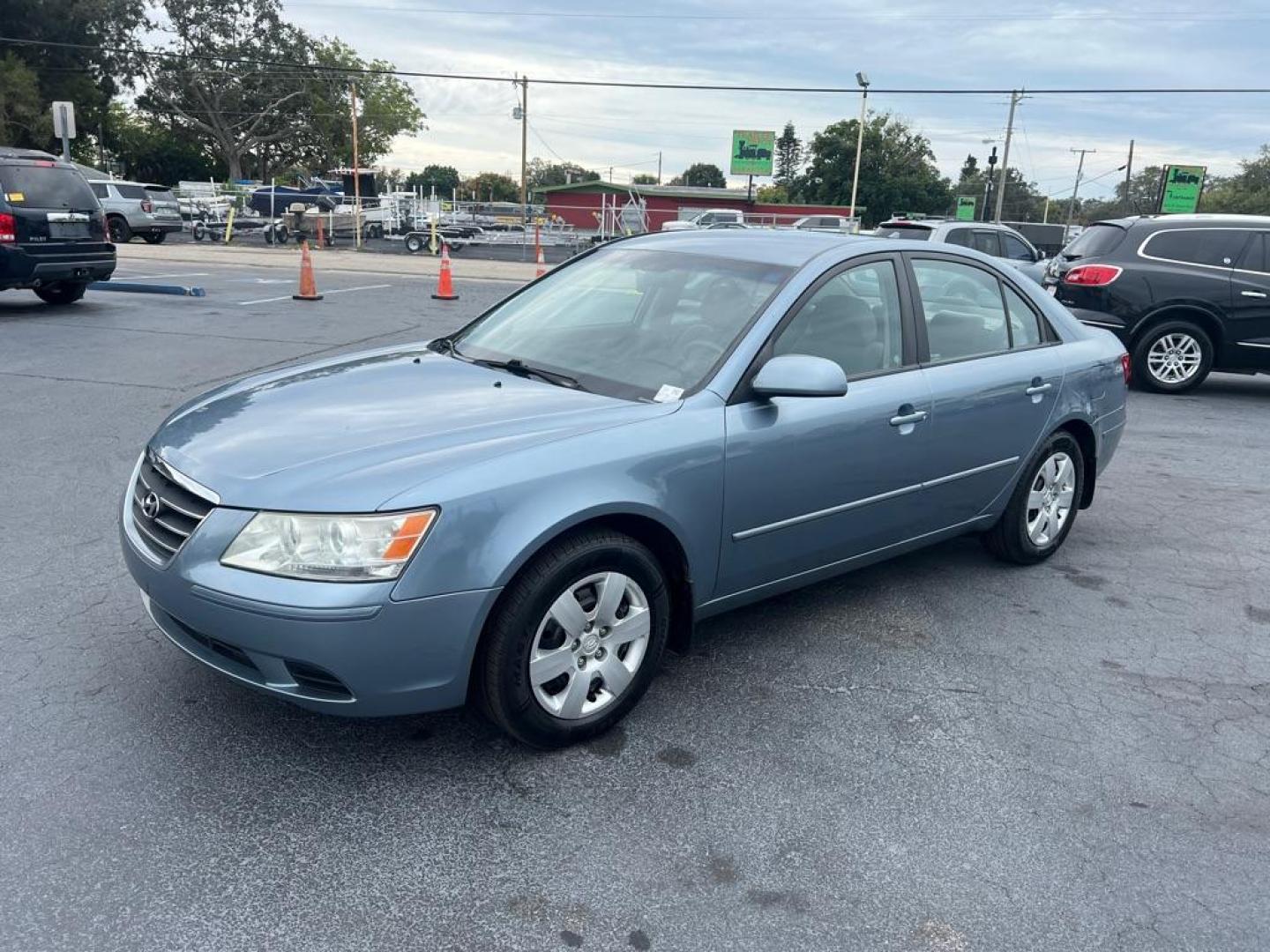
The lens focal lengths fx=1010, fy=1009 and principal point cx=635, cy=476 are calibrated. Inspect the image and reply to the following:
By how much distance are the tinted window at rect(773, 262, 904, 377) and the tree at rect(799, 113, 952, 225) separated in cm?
7601

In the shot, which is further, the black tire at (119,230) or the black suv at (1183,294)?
the black tire at (119,230)

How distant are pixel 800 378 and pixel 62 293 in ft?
41.5

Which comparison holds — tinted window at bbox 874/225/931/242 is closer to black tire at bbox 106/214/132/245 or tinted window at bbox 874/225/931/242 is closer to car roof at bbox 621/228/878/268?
car roof at bbox 621/228/878/268

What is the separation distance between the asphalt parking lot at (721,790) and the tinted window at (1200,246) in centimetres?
638

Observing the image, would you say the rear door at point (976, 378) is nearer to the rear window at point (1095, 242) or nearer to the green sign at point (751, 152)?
the rear window at point (1095, 242)

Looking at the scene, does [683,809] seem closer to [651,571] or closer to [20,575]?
[651,571]

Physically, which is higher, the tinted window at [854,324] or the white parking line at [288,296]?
the tinted window at [854,324]

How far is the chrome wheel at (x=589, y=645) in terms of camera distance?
3.02 metres

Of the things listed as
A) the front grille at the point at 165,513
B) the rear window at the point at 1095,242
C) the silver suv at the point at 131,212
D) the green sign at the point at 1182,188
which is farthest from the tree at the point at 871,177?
the front grille at the point at 165,513

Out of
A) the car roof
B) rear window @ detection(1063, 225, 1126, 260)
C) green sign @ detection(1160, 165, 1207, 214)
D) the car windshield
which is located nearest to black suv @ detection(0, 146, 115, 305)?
the car windshield

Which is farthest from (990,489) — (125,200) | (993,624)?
(125,200)

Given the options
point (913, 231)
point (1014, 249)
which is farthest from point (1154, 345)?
point (1014, 249)

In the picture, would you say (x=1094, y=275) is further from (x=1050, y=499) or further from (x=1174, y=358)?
(x=1050, y=499)

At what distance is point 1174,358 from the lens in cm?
1025
